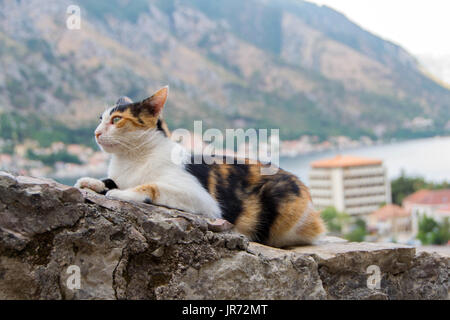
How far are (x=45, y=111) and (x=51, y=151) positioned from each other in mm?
9501

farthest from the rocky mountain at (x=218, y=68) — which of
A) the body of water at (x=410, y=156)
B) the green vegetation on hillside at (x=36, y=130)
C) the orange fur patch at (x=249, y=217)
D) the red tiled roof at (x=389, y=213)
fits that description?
the orange fur patch at (x=249, y=217)

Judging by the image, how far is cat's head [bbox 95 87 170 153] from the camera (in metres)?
2.32

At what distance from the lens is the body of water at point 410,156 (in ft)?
165

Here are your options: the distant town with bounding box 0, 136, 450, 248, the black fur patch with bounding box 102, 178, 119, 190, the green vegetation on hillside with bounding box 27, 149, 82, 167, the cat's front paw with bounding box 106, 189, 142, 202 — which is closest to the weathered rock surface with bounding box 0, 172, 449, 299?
the cat's front paw with bounding box 106, 189, 142, 202

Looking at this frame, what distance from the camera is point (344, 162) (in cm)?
4344

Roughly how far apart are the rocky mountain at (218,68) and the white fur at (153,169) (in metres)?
29.4

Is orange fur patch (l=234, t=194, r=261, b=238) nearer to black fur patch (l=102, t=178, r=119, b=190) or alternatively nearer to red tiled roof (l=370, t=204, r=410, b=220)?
black fur patch (l=102, t=178, r=119, b=190)

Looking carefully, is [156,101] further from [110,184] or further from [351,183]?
[351,183]

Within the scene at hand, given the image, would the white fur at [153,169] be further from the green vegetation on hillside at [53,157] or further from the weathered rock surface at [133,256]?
the green vegetation on hillside at [53,157]

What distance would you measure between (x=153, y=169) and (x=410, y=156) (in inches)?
2246

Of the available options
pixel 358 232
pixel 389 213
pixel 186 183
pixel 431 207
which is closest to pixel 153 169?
pixel 186 183

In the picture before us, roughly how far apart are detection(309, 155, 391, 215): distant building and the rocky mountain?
197 inches

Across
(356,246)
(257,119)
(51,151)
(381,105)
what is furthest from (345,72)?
(356,246)
